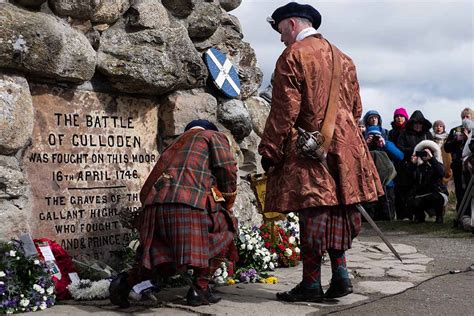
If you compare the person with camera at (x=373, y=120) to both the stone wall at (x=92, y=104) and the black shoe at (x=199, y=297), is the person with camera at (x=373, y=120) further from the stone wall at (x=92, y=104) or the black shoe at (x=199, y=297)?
the black shoe at (x=199, y=297)

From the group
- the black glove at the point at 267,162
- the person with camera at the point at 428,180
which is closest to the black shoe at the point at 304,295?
the black glove at the point at 267,162

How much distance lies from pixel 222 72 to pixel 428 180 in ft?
16.1

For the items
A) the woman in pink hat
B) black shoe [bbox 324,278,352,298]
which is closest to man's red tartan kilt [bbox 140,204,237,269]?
black shoe [bbox 324,278,352,298]

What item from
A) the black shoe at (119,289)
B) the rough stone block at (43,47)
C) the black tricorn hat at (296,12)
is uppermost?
the black tricorn hat at (296,12)

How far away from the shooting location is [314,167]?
4414 mm

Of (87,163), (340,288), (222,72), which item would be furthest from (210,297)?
(222,72)

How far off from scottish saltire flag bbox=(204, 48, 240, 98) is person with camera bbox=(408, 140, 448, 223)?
453cm

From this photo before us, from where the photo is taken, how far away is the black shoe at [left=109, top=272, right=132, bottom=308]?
170 inches

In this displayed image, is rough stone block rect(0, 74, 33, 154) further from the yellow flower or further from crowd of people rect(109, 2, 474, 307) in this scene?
the yellow flower

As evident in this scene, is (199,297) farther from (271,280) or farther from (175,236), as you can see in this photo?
(271,280)

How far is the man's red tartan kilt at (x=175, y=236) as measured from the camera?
13.9ft

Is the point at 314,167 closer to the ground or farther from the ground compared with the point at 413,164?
closer to the ground

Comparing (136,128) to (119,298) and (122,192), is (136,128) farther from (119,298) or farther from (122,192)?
(119,298)

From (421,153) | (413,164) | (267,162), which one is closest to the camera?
(267,162)
